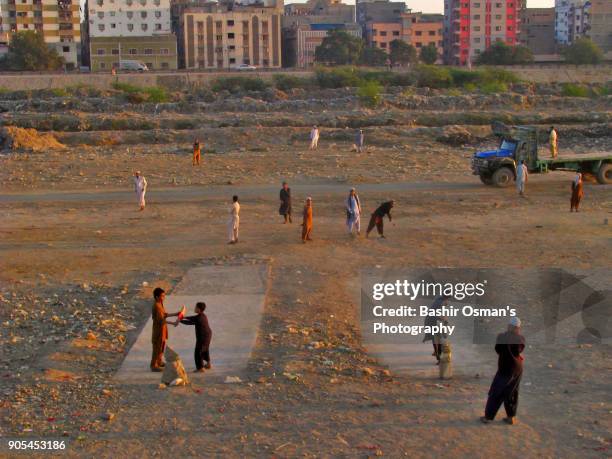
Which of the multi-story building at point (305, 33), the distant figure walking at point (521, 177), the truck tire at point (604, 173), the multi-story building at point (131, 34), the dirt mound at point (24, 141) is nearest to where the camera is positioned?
the distant figure walking at point (521, 177)

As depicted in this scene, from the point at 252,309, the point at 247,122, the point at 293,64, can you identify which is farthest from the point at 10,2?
the point at 252,309

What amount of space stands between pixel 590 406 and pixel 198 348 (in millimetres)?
4313

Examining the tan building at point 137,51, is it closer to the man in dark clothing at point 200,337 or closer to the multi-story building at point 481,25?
the multi-story building at point 481,25

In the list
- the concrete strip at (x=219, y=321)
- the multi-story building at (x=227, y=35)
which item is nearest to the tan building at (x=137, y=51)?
the multi-story building at (x=227, y=35)

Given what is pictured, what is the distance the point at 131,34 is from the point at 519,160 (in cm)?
7222

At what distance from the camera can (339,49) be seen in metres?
90.9

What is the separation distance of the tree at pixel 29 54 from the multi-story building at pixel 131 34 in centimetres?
652

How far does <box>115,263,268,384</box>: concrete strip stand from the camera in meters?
10.4

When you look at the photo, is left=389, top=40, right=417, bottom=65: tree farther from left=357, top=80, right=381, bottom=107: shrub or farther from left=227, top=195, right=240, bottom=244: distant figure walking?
left=227, top=195, right=240, bottom=244: distant figure walking

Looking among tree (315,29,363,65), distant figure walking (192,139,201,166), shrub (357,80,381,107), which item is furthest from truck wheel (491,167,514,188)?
tree (315,29,363,65)

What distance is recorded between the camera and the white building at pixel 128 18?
298ft

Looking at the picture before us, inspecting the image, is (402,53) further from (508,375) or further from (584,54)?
(508,375)

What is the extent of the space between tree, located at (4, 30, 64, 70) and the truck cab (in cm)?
6374

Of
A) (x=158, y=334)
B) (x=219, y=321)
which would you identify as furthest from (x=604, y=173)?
(x=158, y=334)
